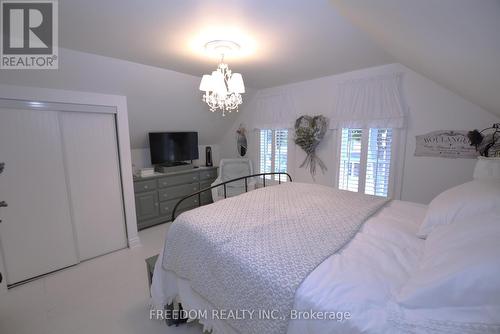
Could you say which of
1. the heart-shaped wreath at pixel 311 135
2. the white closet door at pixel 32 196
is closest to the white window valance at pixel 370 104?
the heart-shaped wreath at pixel 311 135

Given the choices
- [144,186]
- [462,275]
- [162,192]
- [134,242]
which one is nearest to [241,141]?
[162,192]

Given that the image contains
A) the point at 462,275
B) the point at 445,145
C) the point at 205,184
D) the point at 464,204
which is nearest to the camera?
the point at 462,275

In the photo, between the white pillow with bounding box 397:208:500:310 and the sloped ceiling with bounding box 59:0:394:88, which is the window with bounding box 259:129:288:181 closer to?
the sloped ceiling with bounding box 59:0:394:88

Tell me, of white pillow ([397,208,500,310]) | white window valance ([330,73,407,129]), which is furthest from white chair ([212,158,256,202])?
white pillow ([397,208,500,310])

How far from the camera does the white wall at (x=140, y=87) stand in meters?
2.25

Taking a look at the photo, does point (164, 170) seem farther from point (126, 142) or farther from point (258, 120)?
point (258, 120)

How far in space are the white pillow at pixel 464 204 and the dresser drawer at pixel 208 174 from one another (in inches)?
149

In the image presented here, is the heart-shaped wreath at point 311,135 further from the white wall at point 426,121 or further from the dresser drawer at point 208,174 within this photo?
the dresser drawer at point 208,174

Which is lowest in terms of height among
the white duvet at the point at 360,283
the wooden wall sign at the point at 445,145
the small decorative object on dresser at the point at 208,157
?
the white duvet at the point at 360,283

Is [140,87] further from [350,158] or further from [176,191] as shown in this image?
[350,158]

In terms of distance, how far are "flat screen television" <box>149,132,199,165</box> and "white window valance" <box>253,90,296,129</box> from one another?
4.55 feet

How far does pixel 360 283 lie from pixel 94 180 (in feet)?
9.82

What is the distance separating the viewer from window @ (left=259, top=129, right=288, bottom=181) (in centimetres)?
412

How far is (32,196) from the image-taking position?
2254 millimetres
